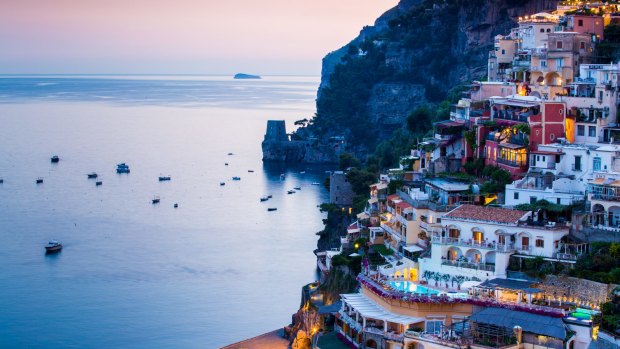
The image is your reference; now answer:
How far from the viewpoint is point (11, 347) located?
34875 mm

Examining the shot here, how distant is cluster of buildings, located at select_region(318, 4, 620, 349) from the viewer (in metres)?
23.0

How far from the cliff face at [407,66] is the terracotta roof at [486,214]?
89.2ft

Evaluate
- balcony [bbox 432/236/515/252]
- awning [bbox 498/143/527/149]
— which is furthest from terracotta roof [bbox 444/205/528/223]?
awning [bbox 498/143/527/149]

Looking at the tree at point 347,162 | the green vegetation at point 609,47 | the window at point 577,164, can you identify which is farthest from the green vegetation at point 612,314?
the tree at point 347,162

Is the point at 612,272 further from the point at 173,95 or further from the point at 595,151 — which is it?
the point at 173,95

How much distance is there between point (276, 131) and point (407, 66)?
44.0ft

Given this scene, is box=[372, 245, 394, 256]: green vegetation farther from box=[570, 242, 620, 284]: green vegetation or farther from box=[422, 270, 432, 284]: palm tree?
box=[570, 242, 620, 284]: green vegetation

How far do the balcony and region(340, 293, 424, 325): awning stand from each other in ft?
8.03

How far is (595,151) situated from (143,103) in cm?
14348

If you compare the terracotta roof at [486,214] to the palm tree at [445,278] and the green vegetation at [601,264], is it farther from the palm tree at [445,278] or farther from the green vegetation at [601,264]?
the green vegetation at [601,264]

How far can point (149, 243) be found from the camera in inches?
1962

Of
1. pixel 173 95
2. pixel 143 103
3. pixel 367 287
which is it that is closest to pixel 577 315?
pixel 367 287

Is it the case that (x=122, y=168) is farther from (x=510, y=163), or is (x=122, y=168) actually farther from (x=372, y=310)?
(x=372, y=310)

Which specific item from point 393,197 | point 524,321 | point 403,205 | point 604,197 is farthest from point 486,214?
point 393,197
